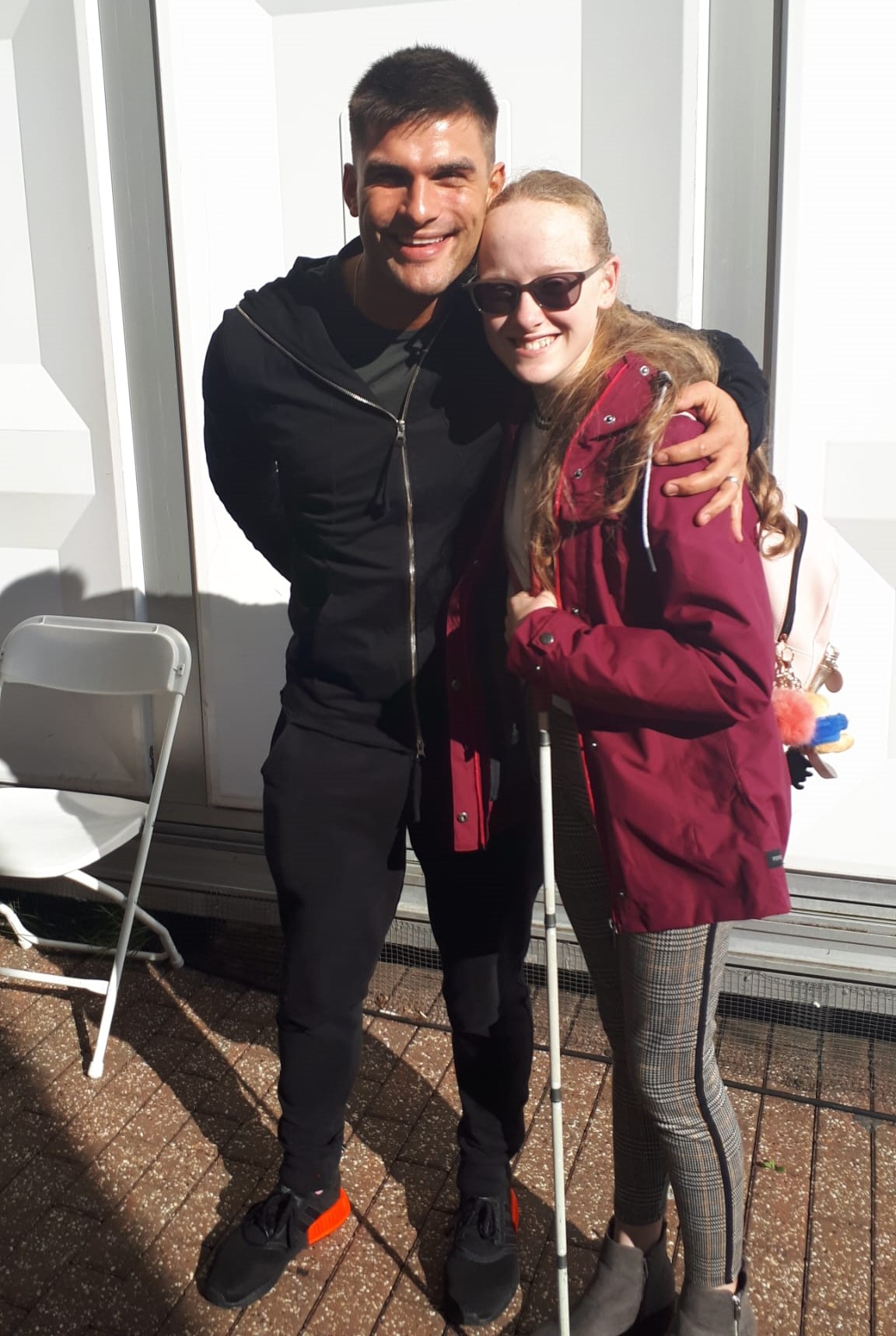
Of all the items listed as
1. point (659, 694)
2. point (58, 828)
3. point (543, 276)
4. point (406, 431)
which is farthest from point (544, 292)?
point (58, 828)

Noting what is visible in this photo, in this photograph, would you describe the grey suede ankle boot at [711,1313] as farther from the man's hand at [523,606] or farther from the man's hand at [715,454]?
the man's hand at [715,454]

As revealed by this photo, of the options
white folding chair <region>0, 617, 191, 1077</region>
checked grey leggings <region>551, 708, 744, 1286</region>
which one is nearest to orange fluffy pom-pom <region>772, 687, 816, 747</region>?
checked grey leggings <region>551, 708, 744, 1286</region>

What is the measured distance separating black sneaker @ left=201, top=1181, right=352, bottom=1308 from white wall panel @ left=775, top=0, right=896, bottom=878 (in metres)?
1.58

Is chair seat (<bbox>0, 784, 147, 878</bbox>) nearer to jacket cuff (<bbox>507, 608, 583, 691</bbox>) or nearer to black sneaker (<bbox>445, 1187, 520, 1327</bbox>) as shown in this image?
black sneaker (<bbox>445, 1187, 520, 1327</bbox>)

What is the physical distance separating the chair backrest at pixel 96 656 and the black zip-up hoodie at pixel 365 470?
1.20 metres

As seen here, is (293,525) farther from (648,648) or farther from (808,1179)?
(808,1179)

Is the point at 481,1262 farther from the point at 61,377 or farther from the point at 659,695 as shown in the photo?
the point at 61,377

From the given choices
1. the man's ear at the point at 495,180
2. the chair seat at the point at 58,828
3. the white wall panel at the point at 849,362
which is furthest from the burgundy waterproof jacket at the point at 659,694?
the chair seat at the point at 58,828

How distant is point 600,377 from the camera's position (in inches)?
74.7

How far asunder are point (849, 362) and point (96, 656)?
224 centimetres

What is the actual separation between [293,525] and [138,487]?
1.44m

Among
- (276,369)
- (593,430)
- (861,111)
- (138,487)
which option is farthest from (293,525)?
(861,111)

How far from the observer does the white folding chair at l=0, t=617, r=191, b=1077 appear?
3.34 m

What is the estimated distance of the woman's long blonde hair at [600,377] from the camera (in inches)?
74.5
